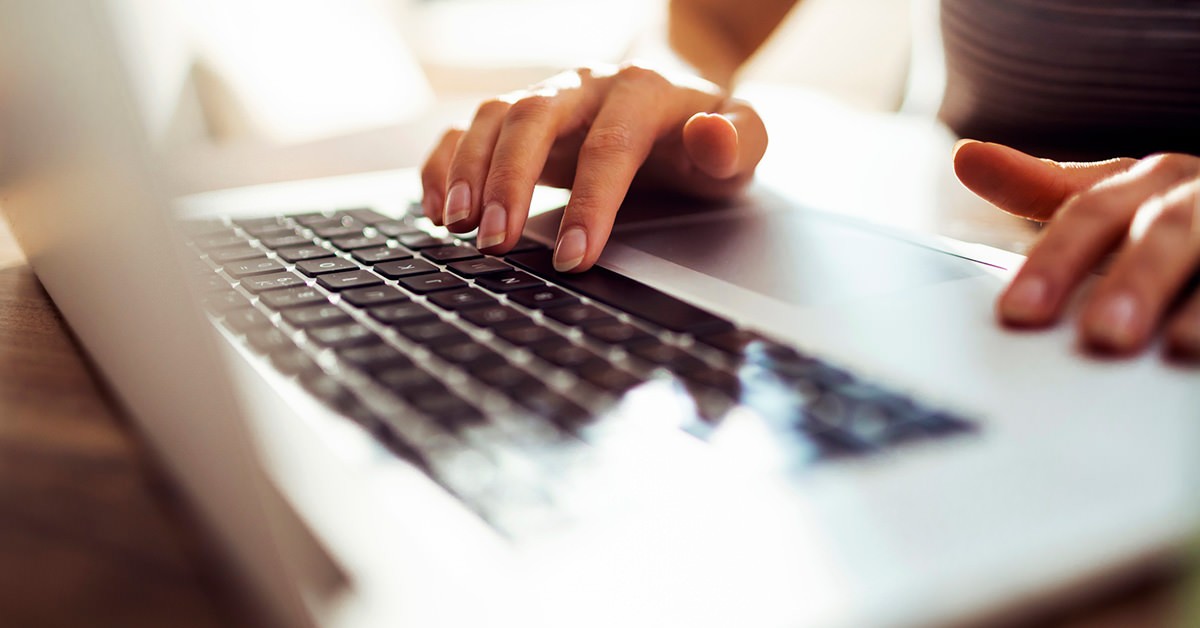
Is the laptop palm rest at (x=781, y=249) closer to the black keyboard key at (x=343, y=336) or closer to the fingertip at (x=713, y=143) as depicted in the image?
the fingertip at (x=713, y=143)

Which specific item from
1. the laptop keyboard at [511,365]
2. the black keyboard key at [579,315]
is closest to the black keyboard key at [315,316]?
the laptop keyboard at [511,365]

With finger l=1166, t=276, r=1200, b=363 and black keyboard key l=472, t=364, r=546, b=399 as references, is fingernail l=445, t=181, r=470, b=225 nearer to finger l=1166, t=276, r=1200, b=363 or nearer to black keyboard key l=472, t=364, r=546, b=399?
black keyboard key l=472, t=364, r=546, b=399

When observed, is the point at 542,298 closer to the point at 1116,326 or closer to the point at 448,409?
the point at 448,409

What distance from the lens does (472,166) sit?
25.0 inches

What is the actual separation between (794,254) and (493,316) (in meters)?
0.22

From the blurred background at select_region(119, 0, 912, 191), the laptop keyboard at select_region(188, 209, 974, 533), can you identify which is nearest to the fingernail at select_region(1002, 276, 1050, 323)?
the laptop keyboard at select_region(188, 209, 974, 533)

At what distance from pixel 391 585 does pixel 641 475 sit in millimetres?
84

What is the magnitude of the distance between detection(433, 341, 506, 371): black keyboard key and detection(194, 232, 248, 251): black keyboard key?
0.29 m

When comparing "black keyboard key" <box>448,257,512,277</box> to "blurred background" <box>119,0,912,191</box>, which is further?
"blurred background" <box>119,0,912,191</box>

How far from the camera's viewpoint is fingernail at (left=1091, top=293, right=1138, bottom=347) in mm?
343

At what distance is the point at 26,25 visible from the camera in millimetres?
294

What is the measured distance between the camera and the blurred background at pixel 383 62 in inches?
38.8

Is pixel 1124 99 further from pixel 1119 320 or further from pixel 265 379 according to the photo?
pixel 265 379

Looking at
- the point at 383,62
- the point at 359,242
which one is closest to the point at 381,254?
the point at 359,242
